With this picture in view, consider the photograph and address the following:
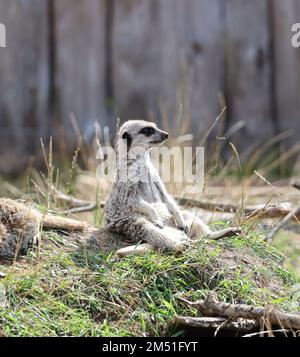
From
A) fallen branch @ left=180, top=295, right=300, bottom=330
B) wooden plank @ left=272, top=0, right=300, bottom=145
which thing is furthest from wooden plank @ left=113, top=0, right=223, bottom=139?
fallen branch @ left=180, top=295, right=300, bottom=330

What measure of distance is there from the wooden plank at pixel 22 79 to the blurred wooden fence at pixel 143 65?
11 mm

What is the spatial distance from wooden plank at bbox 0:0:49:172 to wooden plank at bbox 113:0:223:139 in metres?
0.80

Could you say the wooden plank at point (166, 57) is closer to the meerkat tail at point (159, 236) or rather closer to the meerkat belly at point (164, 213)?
the meerkat belly at point (164, 213)

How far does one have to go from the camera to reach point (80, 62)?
8.80 metres

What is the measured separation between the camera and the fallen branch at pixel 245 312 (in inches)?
160

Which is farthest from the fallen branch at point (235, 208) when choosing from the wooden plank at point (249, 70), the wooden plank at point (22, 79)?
the wooden plank at point (22, 79)

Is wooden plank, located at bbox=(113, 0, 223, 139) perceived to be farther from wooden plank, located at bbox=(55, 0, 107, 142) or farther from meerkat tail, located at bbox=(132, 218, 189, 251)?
meerkat tail, located at bbox=(132, 218, 189, 251)

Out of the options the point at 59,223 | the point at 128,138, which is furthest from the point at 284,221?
the point at 59,223

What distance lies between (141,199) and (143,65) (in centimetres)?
408

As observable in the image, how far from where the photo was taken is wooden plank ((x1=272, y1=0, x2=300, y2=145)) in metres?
8.87

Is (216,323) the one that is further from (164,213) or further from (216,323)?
(164,213)

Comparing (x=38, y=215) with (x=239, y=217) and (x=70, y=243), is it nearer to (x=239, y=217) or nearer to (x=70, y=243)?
(x=70, y=243)
